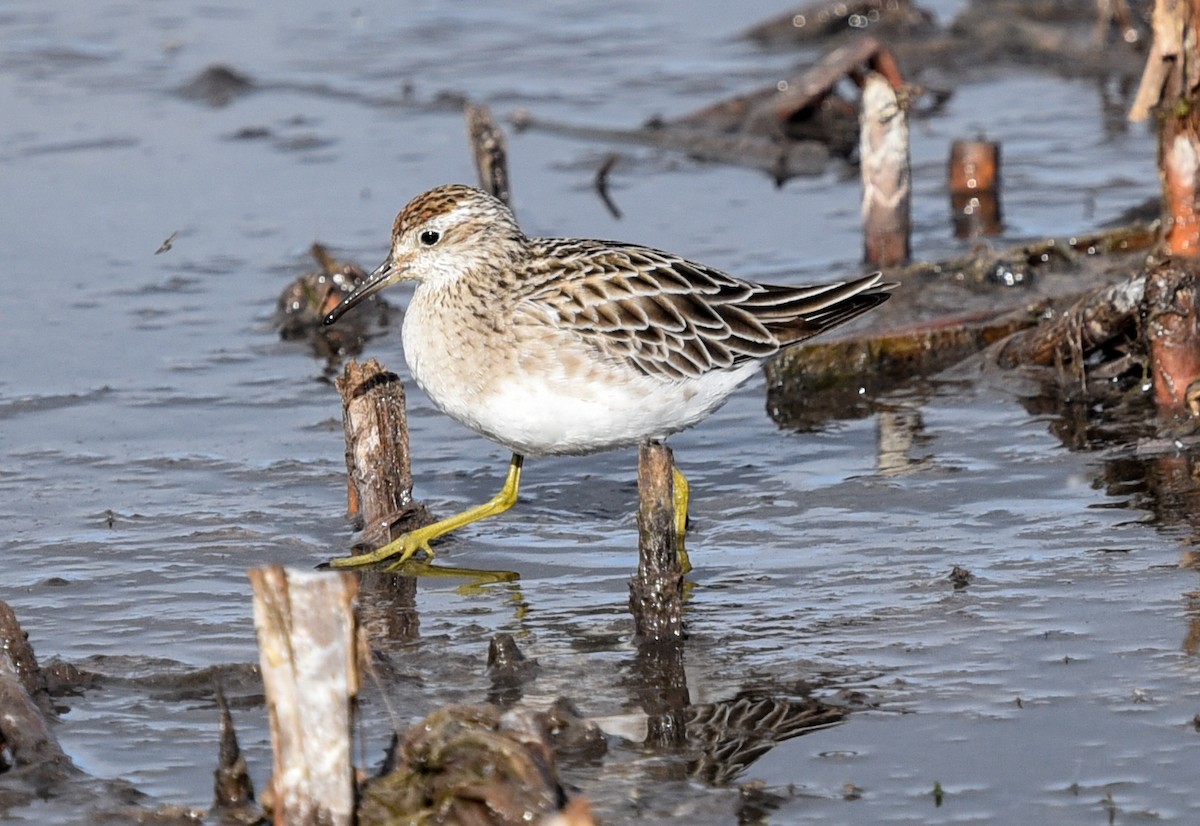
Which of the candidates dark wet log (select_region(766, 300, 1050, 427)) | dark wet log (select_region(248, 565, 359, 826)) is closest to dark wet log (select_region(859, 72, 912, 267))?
dark wet log (select_region(766, 300, 1050, 427))

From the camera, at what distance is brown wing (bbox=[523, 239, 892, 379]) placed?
8.59 metres

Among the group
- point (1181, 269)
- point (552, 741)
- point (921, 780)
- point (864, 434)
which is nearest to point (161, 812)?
point (552, 741)

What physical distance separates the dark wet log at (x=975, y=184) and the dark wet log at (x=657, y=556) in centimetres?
755

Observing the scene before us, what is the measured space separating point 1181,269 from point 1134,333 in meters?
0.80

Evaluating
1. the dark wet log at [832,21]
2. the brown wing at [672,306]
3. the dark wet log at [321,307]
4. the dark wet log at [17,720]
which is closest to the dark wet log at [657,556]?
the brown wing at [672,306]

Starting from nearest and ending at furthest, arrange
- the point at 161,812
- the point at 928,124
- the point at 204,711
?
the point at 161,812
the point at 204,711
the point at 928,124

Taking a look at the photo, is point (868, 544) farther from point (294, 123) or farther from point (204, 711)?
point (294, 123)

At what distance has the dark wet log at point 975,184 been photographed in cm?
1459

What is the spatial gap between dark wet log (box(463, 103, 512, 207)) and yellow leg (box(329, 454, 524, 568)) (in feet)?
15.1

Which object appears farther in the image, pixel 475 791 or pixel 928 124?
pixel 928 124

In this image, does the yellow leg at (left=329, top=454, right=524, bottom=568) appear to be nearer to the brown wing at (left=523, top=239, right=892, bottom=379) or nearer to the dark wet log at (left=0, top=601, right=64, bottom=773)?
the brown wing at (left=523, top=239, right=892, bottom=379)

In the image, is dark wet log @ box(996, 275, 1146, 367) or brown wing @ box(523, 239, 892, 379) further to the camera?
dark wet log @ box(996, 275, 1146, 367)

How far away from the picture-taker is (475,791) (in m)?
5.89

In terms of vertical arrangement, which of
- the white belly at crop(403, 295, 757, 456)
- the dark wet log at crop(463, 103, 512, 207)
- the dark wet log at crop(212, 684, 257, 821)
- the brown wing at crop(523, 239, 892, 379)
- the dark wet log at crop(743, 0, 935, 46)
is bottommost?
the dark wet log at crop(212, 684, 257, 821)
